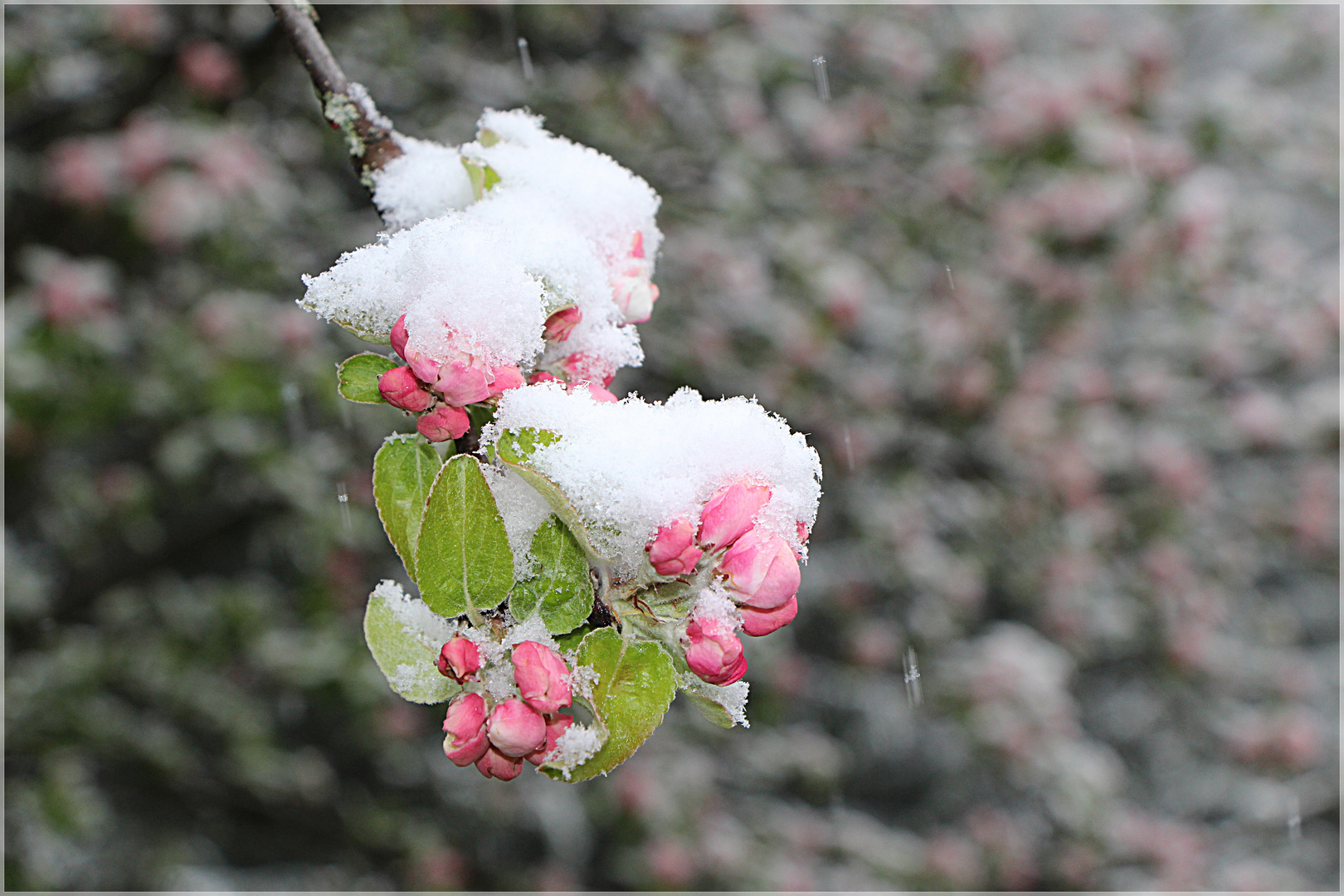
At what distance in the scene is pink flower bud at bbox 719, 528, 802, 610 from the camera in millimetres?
372

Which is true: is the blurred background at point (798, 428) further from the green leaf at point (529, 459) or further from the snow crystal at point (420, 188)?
the green leaf at point (529, 459)

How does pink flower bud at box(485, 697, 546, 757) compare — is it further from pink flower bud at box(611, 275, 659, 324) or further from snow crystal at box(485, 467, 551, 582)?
pink flower bud at box(611, 275, 659, 324)

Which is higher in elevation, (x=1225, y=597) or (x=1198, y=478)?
(x=1198, y=478)

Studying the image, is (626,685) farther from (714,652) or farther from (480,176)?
(480,176)

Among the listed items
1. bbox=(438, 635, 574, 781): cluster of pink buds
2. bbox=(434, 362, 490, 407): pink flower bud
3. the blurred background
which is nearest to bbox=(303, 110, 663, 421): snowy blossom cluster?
bbox=(434, 362, 490, 407): pink flower bud

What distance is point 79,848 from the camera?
5.26 ft

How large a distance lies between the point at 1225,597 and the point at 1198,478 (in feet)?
1.28

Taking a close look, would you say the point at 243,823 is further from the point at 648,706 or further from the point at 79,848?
the point at 648,706

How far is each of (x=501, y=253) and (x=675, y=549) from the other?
16 centimetres

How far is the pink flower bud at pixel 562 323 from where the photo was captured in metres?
0.45

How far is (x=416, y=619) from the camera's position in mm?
441

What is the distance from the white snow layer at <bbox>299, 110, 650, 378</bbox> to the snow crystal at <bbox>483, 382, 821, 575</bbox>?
4 centimetres

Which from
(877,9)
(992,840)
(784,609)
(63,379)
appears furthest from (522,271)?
(992,840)

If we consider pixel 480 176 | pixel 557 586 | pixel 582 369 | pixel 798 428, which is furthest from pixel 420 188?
pixel 798 428
